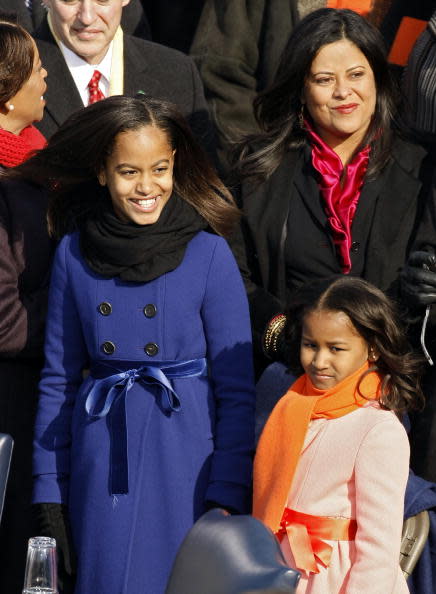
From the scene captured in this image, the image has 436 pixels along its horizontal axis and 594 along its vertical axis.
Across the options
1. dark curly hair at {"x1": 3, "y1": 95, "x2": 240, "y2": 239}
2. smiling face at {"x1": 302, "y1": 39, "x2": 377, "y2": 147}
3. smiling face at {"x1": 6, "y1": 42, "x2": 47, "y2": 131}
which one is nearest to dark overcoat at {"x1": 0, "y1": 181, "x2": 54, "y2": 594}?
dark curly hair at {"x1": 3, "y1": 95, "x2": 240, "y2": 239}

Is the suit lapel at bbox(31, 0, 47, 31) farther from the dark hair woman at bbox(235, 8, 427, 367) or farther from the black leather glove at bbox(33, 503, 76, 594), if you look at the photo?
the black leather glove at bbox(33, 503, 76, 594)

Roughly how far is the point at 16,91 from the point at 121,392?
1.15 meters

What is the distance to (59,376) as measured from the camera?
4102 mm

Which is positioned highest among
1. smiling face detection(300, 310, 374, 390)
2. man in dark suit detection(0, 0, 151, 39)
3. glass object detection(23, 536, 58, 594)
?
man in dark suit detection(0, 0, 151, 39)

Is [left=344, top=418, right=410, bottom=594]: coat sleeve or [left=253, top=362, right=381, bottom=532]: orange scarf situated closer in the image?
[left=344, top=418, right=410, bottom=594]: coat sleeve

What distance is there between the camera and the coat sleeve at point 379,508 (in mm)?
3551

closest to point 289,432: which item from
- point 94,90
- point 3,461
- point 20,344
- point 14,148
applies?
point 3,461

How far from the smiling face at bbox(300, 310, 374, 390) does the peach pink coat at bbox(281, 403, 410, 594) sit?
12 cm

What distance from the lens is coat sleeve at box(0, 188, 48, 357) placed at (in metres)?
4.24

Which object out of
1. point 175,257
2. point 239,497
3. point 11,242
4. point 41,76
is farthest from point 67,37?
point 239,497

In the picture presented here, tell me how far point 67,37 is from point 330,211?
139cm

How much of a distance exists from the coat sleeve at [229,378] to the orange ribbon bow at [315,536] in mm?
263

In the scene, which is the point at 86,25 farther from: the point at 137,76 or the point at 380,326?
the point at 380,326

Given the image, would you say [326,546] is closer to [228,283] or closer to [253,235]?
[228,283]
